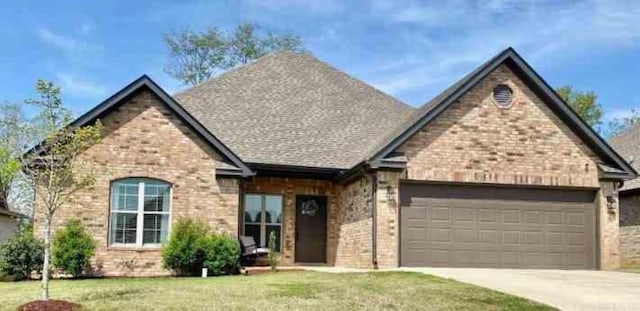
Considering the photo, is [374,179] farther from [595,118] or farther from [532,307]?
[595,118]

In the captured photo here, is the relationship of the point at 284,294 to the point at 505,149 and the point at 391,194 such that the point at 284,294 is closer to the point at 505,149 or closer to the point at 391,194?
the point at 391,194

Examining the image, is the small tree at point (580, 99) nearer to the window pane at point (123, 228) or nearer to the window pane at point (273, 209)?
the window pane at point (273, 209)

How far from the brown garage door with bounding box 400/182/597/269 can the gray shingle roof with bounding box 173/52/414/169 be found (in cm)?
251

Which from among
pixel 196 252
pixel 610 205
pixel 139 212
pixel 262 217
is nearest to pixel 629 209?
pixel 610 205

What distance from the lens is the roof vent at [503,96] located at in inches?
765

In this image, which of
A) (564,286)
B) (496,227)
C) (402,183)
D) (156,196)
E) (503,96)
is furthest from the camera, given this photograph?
(503,96)

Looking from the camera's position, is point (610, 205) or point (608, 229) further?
point (610, 205)

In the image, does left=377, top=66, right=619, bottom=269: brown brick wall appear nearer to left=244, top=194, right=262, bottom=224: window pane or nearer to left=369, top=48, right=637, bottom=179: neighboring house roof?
left=369, top=48, right=637, bottom=179: neighboring house roof

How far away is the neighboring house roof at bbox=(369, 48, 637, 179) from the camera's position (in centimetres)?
1858

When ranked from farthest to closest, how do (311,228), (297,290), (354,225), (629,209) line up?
(629,209) → (311,228) → (354,225) → (297,290)

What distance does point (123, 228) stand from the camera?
18172 millimetres

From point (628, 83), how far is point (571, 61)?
1151 centimetres

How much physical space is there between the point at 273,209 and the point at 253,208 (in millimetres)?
589

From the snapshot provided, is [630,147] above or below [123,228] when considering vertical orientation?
above
